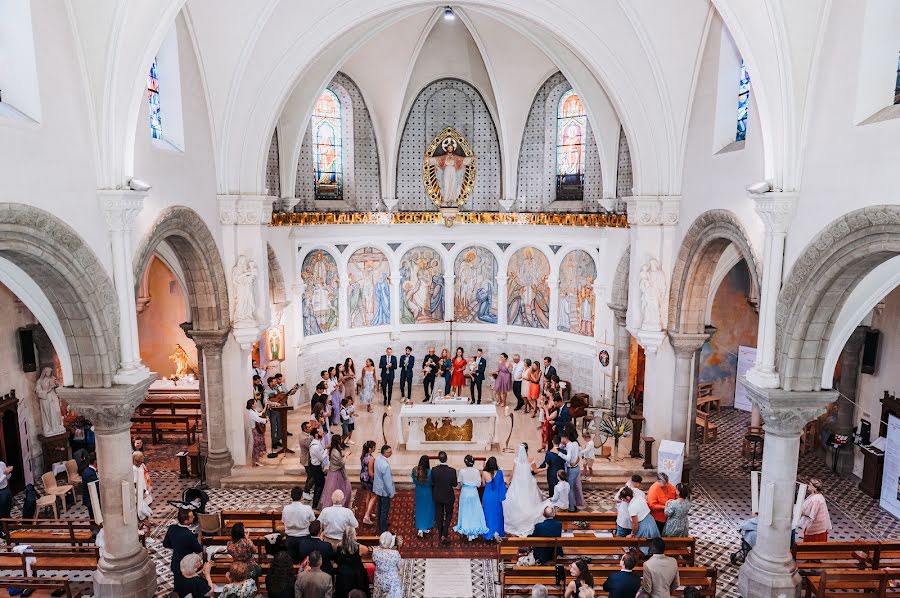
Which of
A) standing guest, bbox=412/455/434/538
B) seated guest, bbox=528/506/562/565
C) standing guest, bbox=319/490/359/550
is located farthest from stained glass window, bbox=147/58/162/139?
seated guest, bbox=528/506/562/565

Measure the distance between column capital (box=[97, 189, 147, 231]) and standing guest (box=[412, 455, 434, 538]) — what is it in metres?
6.07

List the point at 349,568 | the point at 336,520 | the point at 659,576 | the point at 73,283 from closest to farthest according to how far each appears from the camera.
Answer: the point at 659,576, the point at 349,568, the point at 73,283, the point at 336,520

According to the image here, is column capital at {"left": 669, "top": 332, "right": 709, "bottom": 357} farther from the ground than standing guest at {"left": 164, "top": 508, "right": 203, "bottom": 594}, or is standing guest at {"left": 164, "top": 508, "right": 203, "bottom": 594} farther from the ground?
column capital at {"left": 669, "top": 332, "right": 709, "bottom": 357}

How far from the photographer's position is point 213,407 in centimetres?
1463

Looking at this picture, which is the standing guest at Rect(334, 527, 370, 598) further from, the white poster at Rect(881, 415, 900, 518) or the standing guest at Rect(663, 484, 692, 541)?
the white poster at Rect(881, 415, 900, 518)

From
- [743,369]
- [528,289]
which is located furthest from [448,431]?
[743,369]

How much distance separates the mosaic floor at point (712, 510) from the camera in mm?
11109

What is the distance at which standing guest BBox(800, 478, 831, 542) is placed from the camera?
10977mm

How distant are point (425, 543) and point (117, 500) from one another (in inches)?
204

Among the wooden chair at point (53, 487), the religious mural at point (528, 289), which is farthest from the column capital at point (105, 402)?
the religious mural at point (528, 289)

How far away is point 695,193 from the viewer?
1360cm

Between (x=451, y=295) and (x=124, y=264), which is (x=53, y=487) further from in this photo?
(x=451, y=295)

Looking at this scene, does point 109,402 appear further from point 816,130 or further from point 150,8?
point 816,130

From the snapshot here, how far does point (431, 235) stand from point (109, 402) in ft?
43.2
